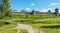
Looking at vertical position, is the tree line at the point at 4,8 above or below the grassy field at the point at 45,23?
above

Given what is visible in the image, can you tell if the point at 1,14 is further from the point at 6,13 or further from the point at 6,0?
the point at 6,0

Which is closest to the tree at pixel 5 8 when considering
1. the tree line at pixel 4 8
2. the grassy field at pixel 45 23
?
the tree line at pixel 4 8

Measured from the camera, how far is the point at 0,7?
2783 inches

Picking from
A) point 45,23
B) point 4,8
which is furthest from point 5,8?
point 45,23

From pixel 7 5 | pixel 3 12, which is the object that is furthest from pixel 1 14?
pixel 7 5

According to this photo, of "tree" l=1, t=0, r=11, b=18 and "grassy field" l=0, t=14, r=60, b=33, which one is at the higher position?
"tree" l=1, t=0, r=11, b=18

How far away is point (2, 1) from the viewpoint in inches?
2827

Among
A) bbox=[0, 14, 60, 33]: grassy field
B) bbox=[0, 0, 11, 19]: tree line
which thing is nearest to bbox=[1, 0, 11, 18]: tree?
bbox=[0, 0, 11, 19]: tree line

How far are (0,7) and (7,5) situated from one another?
11.0ft

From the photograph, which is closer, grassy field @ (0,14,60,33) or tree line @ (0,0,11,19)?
grassy field @ (0,14,60,33)

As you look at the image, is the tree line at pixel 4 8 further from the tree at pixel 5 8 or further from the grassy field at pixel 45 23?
the grassy field at pixel 45 23

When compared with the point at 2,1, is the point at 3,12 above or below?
below

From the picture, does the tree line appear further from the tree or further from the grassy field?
the grassy field

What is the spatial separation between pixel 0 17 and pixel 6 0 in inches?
323
